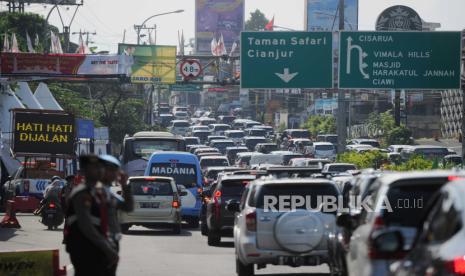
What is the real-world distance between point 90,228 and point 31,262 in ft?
13.5

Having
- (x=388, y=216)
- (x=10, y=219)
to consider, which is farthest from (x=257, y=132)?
(x=388, y=216)

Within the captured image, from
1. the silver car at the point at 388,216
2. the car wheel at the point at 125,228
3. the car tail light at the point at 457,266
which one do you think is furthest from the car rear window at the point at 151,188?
the car tail light at the point at 457,266

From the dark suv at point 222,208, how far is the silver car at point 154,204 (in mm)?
3680

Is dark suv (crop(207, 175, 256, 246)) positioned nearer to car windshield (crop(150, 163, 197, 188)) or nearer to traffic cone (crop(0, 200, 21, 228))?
traffic cone (crop(0, 200, 21, 228))

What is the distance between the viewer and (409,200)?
14.4 m

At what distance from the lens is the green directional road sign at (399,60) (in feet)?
132

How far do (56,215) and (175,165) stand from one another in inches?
235

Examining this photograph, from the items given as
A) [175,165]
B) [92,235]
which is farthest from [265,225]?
[175,165]

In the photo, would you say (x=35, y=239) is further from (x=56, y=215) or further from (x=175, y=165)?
(x=175, y=165)

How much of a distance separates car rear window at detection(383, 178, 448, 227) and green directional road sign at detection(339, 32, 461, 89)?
86.5 feet

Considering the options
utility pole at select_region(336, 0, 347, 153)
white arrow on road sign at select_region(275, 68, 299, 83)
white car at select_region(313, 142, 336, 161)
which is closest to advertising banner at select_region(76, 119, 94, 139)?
utility pole at select_region(336, 0, 347, 153)

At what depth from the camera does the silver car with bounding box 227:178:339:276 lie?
1781 cm

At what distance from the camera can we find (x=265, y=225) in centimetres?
1814

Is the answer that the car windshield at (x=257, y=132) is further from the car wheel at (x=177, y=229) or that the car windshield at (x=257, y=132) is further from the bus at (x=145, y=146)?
the car wheel at (x=177, y=229)
